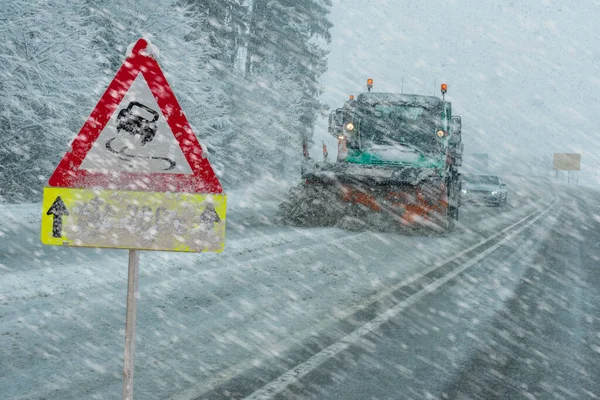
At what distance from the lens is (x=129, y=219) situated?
352cm

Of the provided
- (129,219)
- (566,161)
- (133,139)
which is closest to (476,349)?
(129,219)

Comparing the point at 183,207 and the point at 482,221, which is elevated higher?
the point at 183,207

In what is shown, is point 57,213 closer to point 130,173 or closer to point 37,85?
point 130,173

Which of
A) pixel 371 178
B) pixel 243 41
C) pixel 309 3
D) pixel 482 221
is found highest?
pixel 309 3

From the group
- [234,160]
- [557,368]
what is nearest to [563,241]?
[557,368]

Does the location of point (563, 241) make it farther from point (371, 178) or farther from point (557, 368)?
point (557, 368)

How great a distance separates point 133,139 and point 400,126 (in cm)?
Result: 1361

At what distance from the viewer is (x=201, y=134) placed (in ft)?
91.8

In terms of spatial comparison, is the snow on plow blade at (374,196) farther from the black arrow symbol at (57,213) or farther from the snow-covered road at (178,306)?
the black arrow symbol at (57,213)

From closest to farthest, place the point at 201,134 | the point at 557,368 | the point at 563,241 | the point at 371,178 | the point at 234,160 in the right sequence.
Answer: the point at 557,368 < the point at 371,178 < the point at 563,241 < the point at 201,134 < the point at 234,160

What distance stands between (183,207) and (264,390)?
1.61m

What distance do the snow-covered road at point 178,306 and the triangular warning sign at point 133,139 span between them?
154cm

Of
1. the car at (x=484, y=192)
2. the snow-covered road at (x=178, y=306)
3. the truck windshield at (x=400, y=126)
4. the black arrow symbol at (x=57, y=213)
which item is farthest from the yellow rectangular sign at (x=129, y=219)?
the car at (x=484, y=192)

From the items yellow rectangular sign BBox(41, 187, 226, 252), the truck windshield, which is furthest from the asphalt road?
the truck windshield
